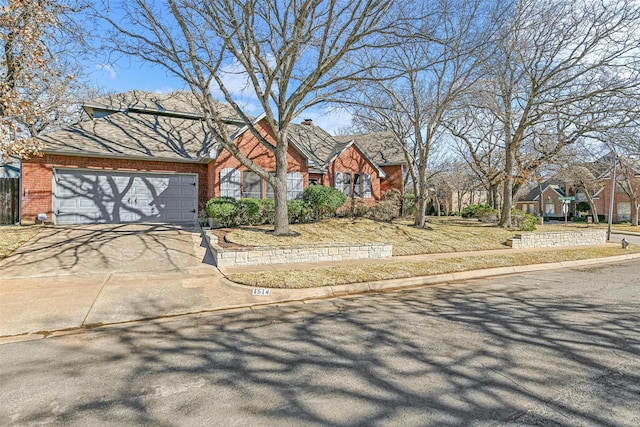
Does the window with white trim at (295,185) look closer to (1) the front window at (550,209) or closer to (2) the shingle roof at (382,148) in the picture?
(2) the shingle roof at (382,148)

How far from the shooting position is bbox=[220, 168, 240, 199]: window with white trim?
1591cm

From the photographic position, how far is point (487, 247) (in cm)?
1416

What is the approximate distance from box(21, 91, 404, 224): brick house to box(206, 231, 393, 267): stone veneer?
6710mm

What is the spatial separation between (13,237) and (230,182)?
26.6ft

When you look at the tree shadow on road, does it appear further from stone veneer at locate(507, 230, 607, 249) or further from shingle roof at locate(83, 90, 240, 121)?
stone veneer at locate(507, 230, 607, 249)

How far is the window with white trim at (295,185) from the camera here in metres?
17.5

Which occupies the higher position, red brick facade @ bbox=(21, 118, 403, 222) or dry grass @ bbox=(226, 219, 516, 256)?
red brick facade @ bbox=(21, 118, 403, 222)

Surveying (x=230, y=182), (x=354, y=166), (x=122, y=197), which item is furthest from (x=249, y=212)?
(x=354, y=166)

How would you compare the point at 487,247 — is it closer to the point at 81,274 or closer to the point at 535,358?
the point at 535,358

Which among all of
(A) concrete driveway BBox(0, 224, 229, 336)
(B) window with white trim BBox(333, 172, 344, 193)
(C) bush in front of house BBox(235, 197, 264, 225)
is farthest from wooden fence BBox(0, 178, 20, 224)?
(B) window with white trim BBox(333, 172, 344, 193)

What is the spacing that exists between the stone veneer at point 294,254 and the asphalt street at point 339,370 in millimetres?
3447

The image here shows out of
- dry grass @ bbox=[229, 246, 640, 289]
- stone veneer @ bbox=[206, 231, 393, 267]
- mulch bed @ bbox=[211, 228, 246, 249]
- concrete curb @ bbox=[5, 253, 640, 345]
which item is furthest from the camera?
mulch bed @ bbox=[211, 228, 246, 249]

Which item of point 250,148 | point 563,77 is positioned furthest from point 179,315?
point 563,77

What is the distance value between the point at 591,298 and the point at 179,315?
8.16m
